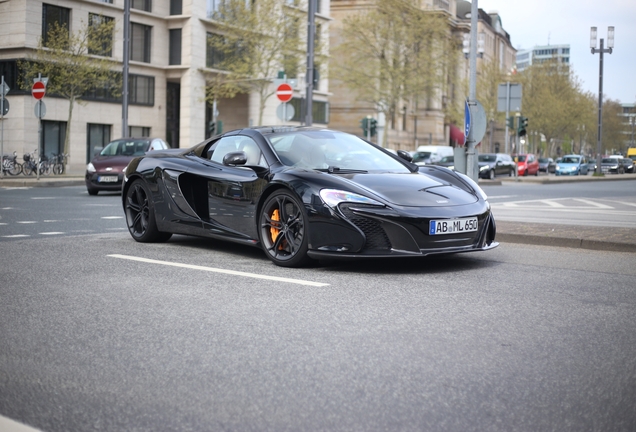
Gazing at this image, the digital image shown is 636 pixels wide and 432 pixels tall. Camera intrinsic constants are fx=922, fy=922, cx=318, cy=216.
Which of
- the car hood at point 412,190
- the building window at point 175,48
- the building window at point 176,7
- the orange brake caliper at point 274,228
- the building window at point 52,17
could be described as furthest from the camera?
the building window at point 175,48

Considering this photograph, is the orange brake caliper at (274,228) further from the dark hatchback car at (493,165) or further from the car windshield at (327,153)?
the dark hatchback car at (493,165)

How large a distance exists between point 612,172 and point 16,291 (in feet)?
243

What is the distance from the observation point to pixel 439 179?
8.41 metres

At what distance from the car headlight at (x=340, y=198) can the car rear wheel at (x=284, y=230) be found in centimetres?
25

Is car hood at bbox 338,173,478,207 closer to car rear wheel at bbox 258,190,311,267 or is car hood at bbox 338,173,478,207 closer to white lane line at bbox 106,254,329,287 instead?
car rear wheel at bbox 258,190,311,267

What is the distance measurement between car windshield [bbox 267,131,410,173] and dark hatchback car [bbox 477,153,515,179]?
37.0 metres

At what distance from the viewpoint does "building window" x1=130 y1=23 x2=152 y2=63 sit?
51312mm

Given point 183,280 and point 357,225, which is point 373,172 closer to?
point 357,225

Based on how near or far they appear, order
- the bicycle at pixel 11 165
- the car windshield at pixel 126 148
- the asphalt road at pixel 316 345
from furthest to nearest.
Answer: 1. the bicycle at pixel 11 165
2. the car windshield at pixel 126 148
3. the asphalt road at pixel 316 345

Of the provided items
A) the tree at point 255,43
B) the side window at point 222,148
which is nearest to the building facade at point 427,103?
the tree at point 255,43

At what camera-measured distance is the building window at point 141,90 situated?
5141 cm

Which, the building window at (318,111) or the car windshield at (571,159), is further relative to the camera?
the car windshield at (571,159)

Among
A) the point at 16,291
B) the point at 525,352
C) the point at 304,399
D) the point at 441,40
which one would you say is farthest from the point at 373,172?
the point at 441,40

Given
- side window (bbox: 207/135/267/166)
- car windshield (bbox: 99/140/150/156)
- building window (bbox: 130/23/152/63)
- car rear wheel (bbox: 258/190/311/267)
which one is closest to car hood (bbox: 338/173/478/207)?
car rear wheel (bbox: 258/190/311/267)
